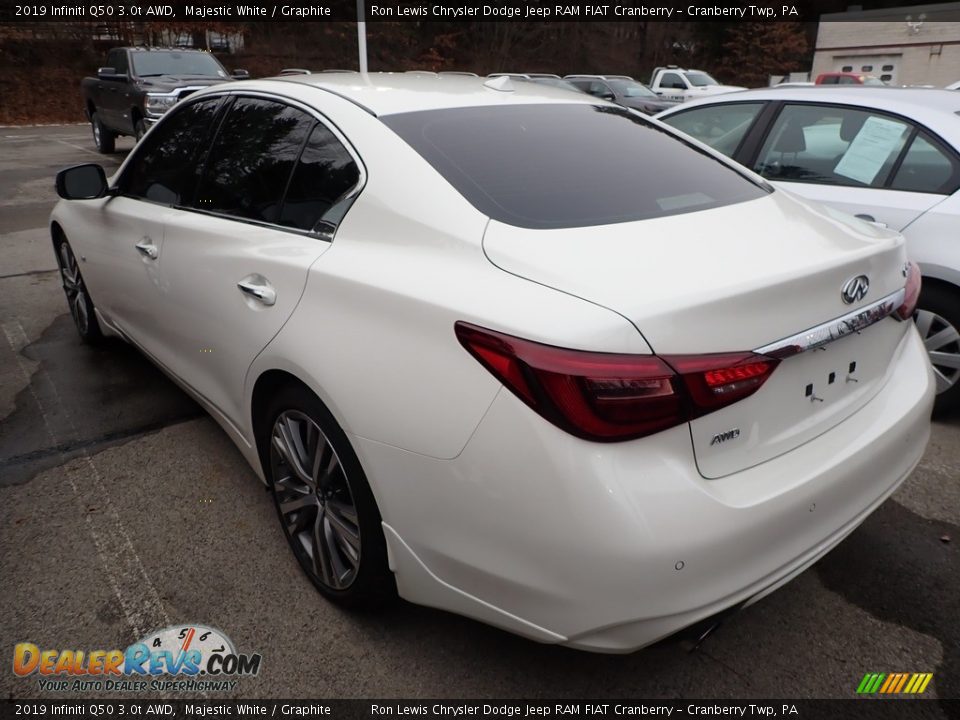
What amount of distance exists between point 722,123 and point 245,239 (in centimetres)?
320

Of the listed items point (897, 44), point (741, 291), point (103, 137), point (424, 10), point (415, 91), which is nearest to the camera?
point (741, 291)

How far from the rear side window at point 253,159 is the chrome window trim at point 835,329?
1.66 metres

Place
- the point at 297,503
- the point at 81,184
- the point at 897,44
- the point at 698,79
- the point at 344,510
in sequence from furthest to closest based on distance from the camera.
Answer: the point at 897,44, the point at 698,79, the point at 81,184, the point at 297,503, the point at 344,510

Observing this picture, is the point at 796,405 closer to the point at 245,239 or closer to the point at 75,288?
the point at 245,239

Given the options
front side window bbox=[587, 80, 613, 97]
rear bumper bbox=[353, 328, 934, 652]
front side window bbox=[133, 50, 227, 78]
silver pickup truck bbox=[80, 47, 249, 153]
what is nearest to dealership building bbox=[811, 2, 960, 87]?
front side window bbox=[587, 80, 613, 97]

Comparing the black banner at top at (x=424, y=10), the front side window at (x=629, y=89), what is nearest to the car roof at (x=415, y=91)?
the black banner at top at (x=424, y=10)

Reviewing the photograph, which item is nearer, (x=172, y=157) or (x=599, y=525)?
(x=599, y=525)

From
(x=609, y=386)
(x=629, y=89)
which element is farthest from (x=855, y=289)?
(x=629, y=89)

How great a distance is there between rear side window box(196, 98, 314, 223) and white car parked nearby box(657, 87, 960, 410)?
107 inches

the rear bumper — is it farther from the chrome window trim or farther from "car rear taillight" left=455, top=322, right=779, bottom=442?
the chrome window trim

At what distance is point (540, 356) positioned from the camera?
5.31 ft

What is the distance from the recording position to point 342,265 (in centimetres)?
214

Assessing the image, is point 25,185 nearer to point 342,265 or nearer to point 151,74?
point 151,74

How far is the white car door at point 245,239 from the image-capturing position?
7.68 ft
